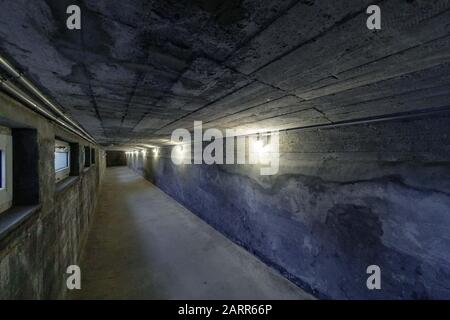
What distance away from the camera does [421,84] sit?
1394 millimetres

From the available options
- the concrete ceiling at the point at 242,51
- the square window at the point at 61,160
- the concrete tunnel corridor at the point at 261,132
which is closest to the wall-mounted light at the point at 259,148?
the concrete tunnel corridor at the point at 261,132

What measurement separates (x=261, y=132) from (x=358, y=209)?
1962 millimetres

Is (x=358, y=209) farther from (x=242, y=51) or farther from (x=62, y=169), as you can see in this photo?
(x=62, y=169)

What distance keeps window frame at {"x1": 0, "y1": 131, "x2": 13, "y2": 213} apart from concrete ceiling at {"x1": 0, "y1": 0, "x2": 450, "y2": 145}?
0.55 metres

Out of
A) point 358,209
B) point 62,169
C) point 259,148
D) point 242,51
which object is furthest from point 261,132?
point 62,169

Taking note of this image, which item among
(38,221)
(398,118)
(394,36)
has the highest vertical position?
(394,36)

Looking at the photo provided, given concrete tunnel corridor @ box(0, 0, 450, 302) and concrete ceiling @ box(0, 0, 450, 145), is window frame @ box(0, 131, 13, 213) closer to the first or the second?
concrete tunnel corridor @ box(0, 0, 450, 302)

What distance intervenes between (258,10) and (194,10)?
27 cm

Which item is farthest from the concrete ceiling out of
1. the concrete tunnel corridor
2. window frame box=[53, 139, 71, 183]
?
window frame box=[53, 139, 71, 183]

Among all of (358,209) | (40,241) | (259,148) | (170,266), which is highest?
(259,148)

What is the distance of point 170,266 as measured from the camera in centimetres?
365

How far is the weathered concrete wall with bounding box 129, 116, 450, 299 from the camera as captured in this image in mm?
1920
